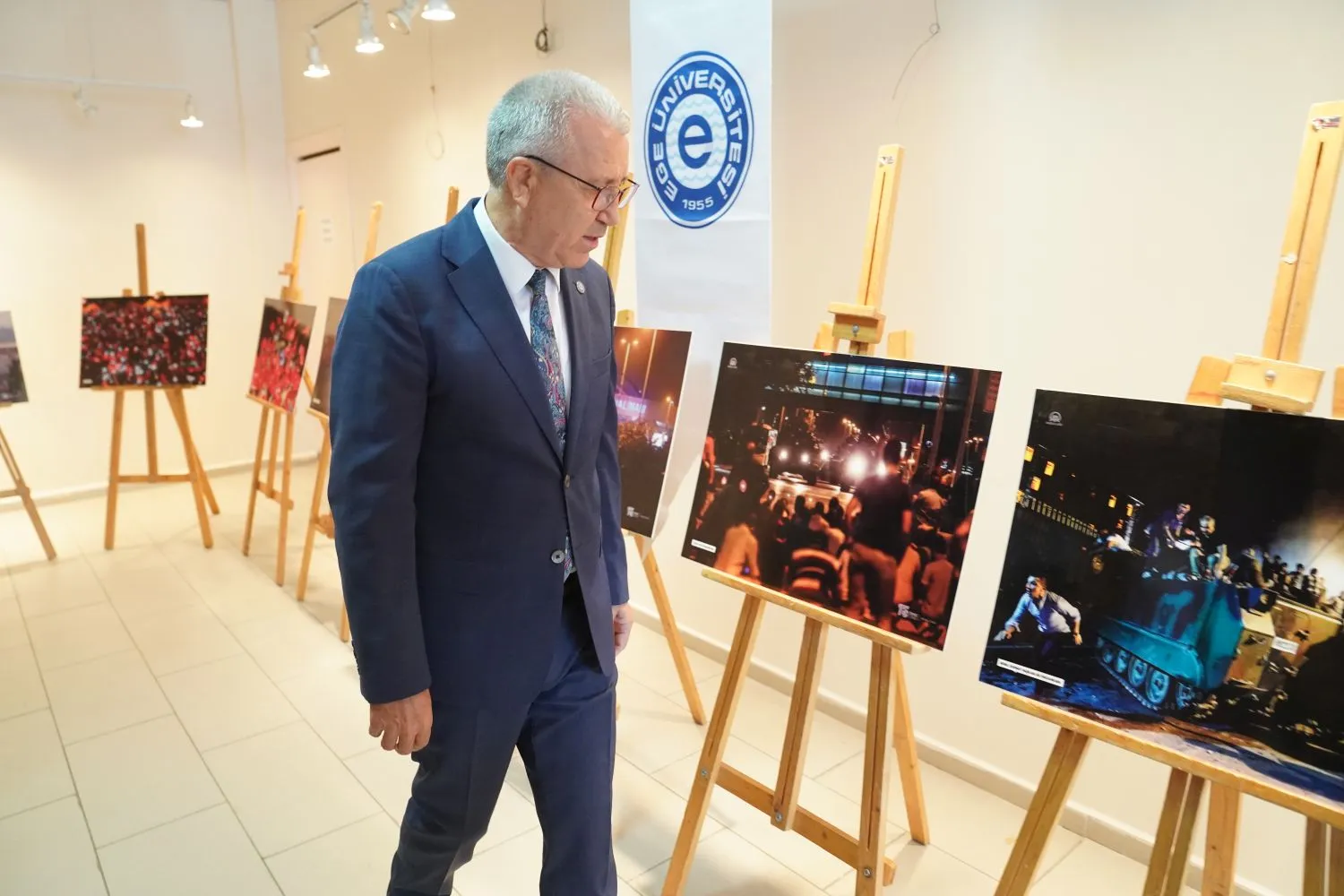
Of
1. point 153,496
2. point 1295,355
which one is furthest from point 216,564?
point 1295,355

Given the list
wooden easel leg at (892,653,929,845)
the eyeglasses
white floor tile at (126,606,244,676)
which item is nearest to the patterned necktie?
the eyeglasses

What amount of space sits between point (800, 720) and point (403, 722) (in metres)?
0.85

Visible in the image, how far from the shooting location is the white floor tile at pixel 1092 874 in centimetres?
194

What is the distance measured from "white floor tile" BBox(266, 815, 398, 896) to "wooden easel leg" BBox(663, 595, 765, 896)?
69 cm

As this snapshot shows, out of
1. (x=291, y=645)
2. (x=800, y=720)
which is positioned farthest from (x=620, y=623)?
(x=291, y=645)

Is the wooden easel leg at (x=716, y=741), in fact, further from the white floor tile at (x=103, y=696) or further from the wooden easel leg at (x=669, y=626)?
the white floor tile at (x=103, y=696)

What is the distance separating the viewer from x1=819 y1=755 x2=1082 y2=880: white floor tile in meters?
2.06

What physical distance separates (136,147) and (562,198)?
5.29m

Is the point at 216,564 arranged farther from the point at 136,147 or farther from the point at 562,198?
the point at 562,198

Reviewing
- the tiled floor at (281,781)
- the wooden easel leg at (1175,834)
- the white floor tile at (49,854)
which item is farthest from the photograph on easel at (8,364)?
the wooden easel leg at (1175,834)

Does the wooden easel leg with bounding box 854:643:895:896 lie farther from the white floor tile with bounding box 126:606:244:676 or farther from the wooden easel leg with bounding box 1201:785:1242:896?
the white floor tile with bounding box 126:606:244:676

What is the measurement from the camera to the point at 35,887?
77.2 inches

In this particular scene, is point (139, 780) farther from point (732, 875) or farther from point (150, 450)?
point (150, 450)

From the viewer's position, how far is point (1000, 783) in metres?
2.27
